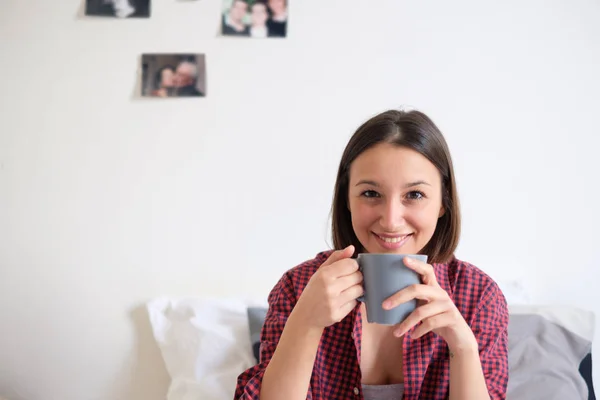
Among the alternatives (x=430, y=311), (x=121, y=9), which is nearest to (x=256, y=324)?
(x=430, y=311)

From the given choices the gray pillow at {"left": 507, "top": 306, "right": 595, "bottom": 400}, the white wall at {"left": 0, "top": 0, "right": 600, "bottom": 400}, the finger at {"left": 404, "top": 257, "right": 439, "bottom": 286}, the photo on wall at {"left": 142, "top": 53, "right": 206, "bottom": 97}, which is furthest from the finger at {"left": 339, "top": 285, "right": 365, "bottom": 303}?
the photo on wall at {"left": 142, "top": 53, "right": 206, "bottom": 97}

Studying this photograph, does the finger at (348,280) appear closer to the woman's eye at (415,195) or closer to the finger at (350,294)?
the finger at (350,294)

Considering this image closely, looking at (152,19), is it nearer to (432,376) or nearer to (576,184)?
(432,376)

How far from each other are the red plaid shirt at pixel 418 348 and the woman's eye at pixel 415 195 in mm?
208

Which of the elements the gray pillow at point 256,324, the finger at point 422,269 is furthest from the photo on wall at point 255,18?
the finger at point 422,269

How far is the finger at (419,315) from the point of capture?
0.80m

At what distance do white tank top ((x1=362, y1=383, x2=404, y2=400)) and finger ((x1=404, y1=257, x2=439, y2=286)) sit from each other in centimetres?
32

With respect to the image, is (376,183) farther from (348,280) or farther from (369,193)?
(348,280)

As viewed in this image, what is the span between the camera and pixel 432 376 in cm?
104

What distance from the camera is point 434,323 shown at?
839 millimetres

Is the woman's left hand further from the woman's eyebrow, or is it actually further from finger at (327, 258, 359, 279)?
the woman's eyebrow

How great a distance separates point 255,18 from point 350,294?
1104 mm

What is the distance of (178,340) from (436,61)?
3.76 ft

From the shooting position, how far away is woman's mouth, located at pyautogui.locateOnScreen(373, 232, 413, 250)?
98 centimetres
